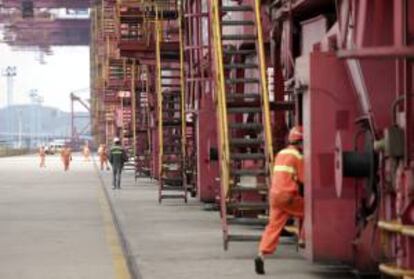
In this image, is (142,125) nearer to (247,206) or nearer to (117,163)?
(117,163)

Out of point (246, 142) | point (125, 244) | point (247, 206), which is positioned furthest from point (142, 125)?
point (247, 206)

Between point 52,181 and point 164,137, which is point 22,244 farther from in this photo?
point 52,181

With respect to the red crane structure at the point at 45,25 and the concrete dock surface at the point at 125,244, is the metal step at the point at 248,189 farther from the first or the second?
the red crane structure at the point at 45,25

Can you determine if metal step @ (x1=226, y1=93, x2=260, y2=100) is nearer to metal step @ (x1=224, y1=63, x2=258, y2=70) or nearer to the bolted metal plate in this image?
metal step @ (x1=224, y1=63, x2=258, y2=70)

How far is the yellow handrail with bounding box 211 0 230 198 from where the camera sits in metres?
12.5

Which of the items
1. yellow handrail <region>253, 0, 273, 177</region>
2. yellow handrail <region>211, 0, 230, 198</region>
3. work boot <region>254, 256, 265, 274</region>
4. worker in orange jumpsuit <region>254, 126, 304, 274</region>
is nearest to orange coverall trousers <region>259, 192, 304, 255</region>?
worker in orange jumpsuit <region>254, 126, 304, 274</region>

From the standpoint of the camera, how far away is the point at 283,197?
33.8 feet

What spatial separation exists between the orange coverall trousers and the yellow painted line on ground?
1686 millimetres

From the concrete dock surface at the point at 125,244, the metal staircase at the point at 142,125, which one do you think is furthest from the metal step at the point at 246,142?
the metal staircase at the point at 142,125

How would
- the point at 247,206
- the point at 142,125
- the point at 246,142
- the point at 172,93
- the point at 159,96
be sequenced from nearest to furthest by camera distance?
the point at 247,206, the point at 246,142, the point at 159,96, the point at 172,93, the point at 142,125

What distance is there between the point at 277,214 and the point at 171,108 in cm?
1697

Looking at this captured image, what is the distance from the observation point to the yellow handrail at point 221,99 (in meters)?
12.5

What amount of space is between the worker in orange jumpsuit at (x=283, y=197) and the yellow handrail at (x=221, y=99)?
80.0 inches

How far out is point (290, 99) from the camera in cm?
1437
